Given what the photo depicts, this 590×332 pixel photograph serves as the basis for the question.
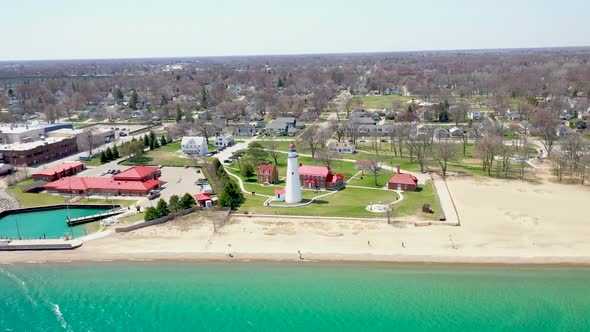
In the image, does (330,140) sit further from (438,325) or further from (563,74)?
(563,74)

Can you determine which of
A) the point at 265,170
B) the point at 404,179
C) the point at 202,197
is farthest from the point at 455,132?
the point at 202,197

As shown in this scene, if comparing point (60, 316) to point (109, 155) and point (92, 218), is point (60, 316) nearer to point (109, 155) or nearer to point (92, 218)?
point (92, 218)

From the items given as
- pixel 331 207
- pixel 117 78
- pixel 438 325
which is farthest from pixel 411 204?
pixel 117 78

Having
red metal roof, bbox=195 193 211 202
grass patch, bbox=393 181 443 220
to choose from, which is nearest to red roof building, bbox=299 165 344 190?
grass patch, bbox=393 181 443 220

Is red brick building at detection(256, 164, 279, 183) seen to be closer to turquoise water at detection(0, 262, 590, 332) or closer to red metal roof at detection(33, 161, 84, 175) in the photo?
turquoise water at detection(0, 262, 590, 332)

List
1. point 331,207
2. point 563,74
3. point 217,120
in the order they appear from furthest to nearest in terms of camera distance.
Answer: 1. point 563,74
2. point 217,120
3. point 331,207

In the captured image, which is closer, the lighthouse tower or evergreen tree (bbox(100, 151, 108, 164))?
the lighthouse tower

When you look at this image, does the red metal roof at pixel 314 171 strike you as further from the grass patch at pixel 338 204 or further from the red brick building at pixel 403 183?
the red brick building at pixel 403 183
